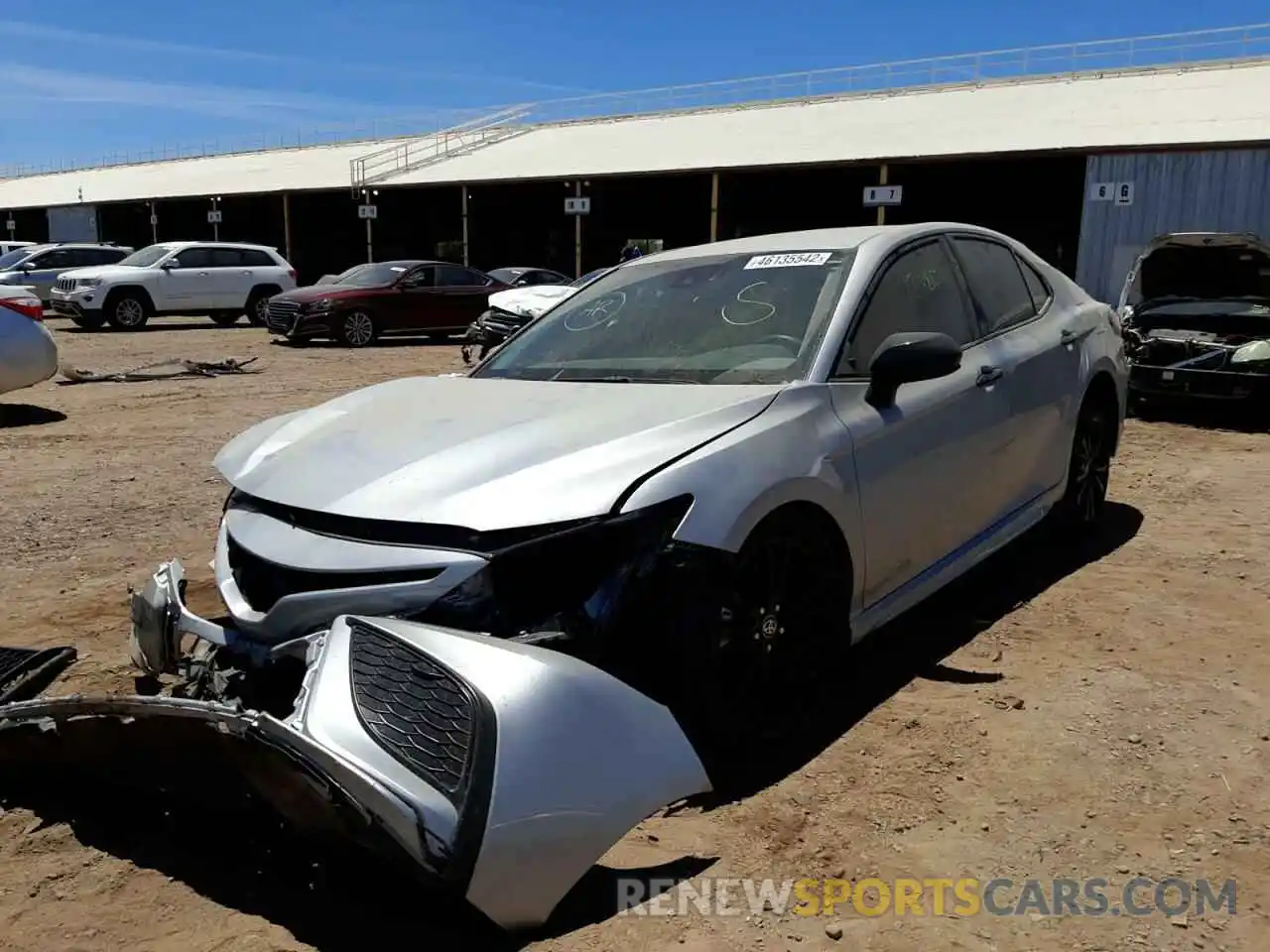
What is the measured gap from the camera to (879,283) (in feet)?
13.0

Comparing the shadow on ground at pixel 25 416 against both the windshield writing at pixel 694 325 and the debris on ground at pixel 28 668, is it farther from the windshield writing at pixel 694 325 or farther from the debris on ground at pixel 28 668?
the windshield writing at pixel 694 325

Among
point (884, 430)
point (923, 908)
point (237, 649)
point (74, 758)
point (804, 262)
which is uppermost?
point (804, 262)

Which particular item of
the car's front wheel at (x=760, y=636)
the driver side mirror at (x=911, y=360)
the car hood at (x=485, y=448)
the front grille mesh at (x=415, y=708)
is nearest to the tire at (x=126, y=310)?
the car hood at (x=485, y=448)

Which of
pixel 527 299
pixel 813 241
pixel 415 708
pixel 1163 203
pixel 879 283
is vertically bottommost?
pixel 415 708

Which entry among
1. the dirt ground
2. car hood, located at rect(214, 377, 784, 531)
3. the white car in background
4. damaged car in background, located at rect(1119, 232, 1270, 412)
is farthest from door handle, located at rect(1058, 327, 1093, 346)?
the white car in background

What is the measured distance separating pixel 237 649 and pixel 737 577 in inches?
52.9

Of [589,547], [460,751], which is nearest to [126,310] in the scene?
[589,547]

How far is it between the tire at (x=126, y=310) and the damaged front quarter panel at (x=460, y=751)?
20.3 meters

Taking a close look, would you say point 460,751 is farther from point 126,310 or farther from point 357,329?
point 126,310

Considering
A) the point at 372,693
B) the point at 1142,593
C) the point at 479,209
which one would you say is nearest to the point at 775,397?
the point at 372,693

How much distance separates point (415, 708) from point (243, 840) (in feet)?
2.42

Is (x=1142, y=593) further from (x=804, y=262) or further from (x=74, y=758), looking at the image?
(x=74, y=758)

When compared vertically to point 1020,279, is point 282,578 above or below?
below

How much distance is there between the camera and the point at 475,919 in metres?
2.28
